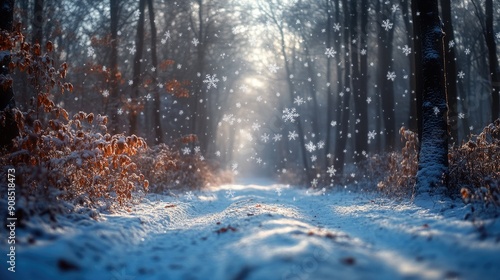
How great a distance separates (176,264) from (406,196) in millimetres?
7020

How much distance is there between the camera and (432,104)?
8.51 meters

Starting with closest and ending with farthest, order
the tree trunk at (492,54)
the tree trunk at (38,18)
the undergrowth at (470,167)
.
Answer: the undergrowth at (470,167), the tree trunk at (492,54), the tree trunk at (38,18)

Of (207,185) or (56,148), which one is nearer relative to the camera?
(56,148)

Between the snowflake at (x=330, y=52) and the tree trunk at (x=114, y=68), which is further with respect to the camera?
the snowflake at (x=330, y=52)

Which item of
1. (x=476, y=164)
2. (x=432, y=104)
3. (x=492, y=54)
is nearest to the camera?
(x=476, y=164)

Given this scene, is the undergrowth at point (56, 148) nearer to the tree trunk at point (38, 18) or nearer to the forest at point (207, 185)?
the forest at point (207, 185)

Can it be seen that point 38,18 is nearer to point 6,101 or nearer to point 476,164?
point 6,101

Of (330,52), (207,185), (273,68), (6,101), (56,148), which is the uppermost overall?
(273,68)

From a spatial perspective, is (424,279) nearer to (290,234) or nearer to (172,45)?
(290,234)

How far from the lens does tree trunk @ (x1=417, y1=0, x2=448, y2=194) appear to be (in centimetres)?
819

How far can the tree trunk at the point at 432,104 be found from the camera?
819 centimetres

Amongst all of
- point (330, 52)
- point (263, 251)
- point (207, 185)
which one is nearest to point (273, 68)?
point (330, 52)

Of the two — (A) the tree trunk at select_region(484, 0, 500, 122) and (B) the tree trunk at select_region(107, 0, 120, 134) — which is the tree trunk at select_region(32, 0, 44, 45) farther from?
(A) the tree trunk at select_region(484, 0, 500, 122)

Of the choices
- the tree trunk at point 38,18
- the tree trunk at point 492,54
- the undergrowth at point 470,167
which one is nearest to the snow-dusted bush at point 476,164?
the undergrowth at point 470,167
